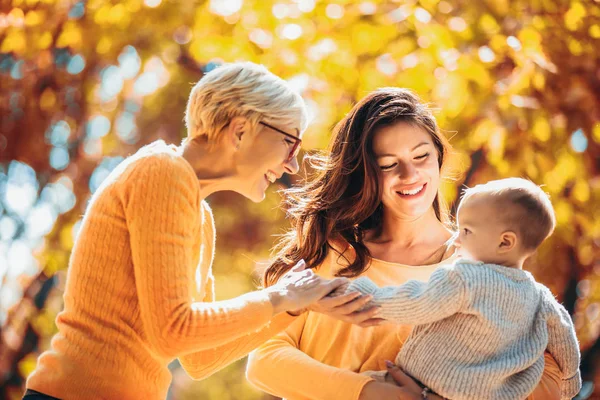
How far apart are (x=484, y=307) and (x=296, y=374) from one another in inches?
26.3

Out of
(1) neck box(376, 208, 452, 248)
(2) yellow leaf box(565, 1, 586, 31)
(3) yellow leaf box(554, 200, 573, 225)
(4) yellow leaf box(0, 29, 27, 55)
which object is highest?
(2) yellow leaf box(565, 1, 586, 31)

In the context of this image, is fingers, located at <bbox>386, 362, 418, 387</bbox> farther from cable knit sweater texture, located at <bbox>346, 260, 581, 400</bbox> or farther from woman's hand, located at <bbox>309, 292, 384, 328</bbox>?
woman's hand, located at <bbox>309, 292, 384, 328</bbox>

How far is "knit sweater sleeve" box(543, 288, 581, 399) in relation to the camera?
7.97ft

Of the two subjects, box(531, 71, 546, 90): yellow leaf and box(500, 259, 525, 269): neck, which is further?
box(531, 71, 546, 90): yellow leaf

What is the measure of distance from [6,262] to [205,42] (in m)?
2.20

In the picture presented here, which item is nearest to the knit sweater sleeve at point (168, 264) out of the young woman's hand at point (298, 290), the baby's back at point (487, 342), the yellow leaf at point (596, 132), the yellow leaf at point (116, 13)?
the young woman's hand at point (298, 290)

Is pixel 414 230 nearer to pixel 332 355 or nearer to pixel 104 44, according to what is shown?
pixel 332 355

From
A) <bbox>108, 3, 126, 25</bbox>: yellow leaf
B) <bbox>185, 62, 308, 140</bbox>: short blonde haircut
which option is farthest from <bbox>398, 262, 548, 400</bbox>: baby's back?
<bbox>108, 3, 126, 25</bbox>: yellow leaf

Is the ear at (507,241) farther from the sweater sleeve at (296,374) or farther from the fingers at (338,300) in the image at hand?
the sweater sleeve at (296,374)

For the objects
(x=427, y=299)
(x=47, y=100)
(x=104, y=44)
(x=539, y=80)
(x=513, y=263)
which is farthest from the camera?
(x=47, y=100)

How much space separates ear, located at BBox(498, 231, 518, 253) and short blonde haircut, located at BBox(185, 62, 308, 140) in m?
0.70

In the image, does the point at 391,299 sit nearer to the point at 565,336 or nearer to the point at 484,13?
the point at 565,336

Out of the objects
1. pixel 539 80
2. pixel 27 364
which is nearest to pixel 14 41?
pixel 27 364

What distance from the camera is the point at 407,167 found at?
2.77 metres
